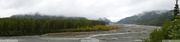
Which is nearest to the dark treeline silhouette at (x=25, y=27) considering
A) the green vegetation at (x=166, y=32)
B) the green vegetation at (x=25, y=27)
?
the green vegetation at (x=25, y=27)

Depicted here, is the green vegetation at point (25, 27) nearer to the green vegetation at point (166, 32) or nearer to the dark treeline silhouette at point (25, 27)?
the dark treeline silhouette at point (25, 27)

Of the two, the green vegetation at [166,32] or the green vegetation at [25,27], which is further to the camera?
the green vegetation at [25,27]

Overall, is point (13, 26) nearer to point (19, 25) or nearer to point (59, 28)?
point (19, 25)

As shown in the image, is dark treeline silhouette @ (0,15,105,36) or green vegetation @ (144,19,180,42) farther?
dark treeline silhouette @ (0,15,105,36)

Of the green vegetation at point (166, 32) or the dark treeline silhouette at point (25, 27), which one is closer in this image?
the green vegetation at point (166, 32)

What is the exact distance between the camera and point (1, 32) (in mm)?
40125

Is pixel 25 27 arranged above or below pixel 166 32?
below

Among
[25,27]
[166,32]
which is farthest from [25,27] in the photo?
[166,32]

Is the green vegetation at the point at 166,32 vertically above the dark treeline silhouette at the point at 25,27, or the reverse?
the green vegetation at the point at 166,32

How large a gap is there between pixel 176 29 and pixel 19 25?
3700 centimetres

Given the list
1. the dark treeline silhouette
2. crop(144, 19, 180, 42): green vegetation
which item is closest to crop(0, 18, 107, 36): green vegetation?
the dark treeline silhouette

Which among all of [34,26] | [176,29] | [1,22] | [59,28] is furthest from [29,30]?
[176,29]

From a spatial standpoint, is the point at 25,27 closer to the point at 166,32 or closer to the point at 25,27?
the point at 25,27

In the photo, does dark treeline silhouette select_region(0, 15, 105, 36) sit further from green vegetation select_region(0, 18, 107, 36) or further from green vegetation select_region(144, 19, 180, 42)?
green vegetation select_region(144, 19, 180, 42)
